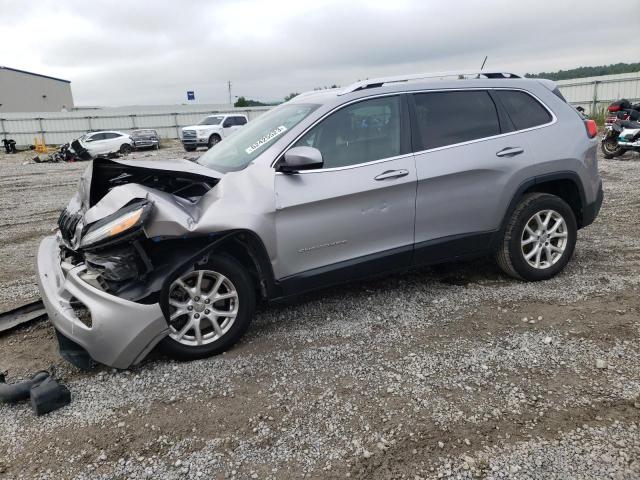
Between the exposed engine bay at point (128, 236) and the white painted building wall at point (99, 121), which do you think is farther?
the white painted building wall at point (99, 121)

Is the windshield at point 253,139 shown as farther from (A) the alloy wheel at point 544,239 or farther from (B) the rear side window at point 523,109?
(A) the alloy wheel at point 544,239

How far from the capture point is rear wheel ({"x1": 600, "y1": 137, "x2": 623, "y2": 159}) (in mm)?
12858

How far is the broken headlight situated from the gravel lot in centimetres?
92

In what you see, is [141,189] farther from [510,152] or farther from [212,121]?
[212,121]

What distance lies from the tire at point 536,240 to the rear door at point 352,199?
1.04m

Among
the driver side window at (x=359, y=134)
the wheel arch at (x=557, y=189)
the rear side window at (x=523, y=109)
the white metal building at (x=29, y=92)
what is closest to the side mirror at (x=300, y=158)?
the driver side window at (x=359, y=134)

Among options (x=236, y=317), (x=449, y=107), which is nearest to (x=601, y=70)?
(x=449, y=107)

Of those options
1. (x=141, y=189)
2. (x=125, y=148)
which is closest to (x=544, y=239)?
(x=141, y=189)

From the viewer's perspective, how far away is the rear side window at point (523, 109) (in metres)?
4.27

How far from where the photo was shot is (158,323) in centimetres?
306

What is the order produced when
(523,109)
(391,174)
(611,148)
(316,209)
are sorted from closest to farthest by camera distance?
(316,209) < (391,174) < (523,109) < (611,148)

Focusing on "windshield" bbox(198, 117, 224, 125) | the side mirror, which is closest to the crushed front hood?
the side mirror

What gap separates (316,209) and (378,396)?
1.35 metres

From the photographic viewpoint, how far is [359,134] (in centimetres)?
376
